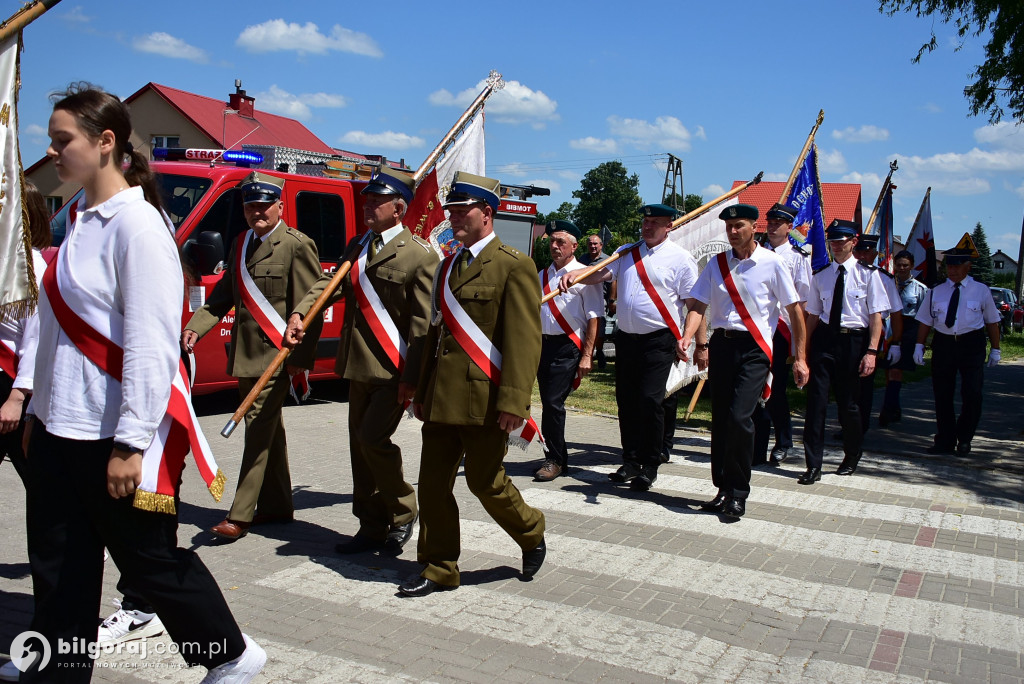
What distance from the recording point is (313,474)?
7.38 meters

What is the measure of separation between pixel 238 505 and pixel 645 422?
3.13 meters

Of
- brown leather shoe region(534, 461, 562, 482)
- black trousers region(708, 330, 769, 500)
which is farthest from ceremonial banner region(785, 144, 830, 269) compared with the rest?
brown leather shoe region(534, 461, 562, 482)

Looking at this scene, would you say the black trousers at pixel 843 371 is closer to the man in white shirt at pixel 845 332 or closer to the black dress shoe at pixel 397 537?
the man in white shirt at pixel 845 332

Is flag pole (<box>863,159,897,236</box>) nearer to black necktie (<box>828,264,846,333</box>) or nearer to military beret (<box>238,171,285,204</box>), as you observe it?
black necktie (<box>828,264,846,333</box>)

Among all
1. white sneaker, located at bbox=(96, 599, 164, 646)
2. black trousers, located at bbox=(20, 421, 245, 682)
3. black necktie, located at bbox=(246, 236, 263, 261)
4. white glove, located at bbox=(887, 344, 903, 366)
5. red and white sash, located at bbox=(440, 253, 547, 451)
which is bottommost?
white sneaker, located at bbox=(96, 599, 164, 646)

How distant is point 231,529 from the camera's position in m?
5.41

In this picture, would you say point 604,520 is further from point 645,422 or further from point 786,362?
point 786,362

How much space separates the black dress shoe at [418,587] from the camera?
181 inches

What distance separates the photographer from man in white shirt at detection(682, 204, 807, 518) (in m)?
6.20

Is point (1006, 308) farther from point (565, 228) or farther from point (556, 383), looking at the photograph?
point (556, 383)

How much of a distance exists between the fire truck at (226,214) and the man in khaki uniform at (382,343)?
10.7 ft

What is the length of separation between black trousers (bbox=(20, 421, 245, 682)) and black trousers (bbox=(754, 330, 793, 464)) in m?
6.04

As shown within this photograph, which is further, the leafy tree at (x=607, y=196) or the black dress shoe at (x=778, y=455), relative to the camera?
the leafy tree at (x=607, y=196)

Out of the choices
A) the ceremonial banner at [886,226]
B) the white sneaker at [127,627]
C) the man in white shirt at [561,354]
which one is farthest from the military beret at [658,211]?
the ceremonial banner at [886,226]
